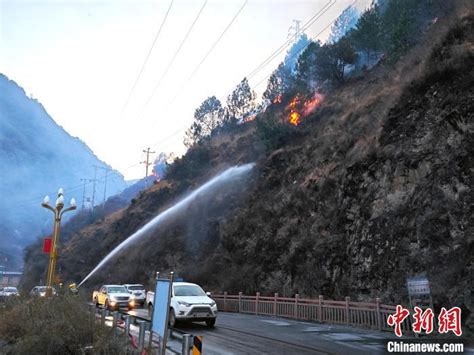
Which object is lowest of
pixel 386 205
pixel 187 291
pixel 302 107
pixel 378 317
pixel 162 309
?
pixel 378 317

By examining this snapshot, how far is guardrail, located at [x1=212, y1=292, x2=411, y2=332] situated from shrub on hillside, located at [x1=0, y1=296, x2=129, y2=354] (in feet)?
30.9

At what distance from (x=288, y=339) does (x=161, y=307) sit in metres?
6.26

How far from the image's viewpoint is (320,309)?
16859 millimetres

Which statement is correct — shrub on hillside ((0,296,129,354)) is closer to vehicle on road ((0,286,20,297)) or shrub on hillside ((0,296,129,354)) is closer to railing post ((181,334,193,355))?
railing post ((181,334,193,355))

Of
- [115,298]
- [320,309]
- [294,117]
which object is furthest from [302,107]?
[320,309]

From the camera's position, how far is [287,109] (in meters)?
48.2

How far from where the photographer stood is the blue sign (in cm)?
620

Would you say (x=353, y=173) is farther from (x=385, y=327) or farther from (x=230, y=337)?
(x=230, y=337)

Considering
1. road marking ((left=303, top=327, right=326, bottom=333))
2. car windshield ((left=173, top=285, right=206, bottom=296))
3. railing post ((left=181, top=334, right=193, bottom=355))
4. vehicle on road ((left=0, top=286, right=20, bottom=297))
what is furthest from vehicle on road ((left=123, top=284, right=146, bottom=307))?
railing post ((left=181, top=334, right=193, bottom=355))

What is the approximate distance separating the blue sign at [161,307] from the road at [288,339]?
3481mm

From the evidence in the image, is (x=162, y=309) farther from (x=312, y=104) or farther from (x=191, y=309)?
(x=312, y=104)

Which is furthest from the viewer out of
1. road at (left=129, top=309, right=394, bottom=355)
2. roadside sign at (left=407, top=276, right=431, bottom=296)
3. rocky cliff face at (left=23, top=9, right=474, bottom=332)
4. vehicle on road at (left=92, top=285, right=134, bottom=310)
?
vehicle on road at (left=92, top=285, right=134, bottom=310)

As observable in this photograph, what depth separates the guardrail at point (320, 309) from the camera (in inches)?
539

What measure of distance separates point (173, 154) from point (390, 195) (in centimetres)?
7107
